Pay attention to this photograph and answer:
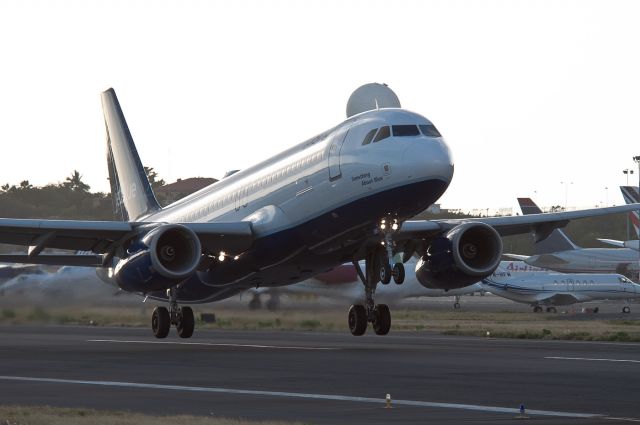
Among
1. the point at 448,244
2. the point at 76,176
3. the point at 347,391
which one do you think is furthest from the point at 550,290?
the point at 76,176

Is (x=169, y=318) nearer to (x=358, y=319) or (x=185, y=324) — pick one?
(x=185, y=324)

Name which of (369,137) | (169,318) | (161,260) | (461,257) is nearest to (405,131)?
(369,137)

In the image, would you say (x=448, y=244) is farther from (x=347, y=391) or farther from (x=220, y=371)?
(x=347, y=391)

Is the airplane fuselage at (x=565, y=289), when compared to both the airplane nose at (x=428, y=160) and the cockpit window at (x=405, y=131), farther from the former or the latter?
the airplane nose at (x=428, y=160)

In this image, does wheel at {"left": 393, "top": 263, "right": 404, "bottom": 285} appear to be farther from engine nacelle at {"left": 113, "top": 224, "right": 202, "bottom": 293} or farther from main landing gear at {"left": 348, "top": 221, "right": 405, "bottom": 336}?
engine nacelle at {"left": 113, "top": 224, "right": 202, "bottom": 293}

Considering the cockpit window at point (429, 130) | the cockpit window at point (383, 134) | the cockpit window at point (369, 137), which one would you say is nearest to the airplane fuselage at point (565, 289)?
the cockpit window at point (429, 130)

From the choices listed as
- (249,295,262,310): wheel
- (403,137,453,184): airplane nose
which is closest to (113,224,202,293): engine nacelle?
(403,137,453,184): airplane nose

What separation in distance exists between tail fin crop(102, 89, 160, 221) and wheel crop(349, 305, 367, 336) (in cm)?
1249

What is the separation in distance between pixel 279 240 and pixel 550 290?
186 ft

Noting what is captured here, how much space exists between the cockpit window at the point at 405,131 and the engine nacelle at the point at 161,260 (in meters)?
6.93

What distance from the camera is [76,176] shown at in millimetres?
197375

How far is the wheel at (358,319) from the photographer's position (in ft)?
127

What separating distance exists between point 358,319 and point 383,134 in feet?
27.4

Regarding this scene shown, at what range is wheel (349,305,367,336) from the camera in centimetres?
3875
